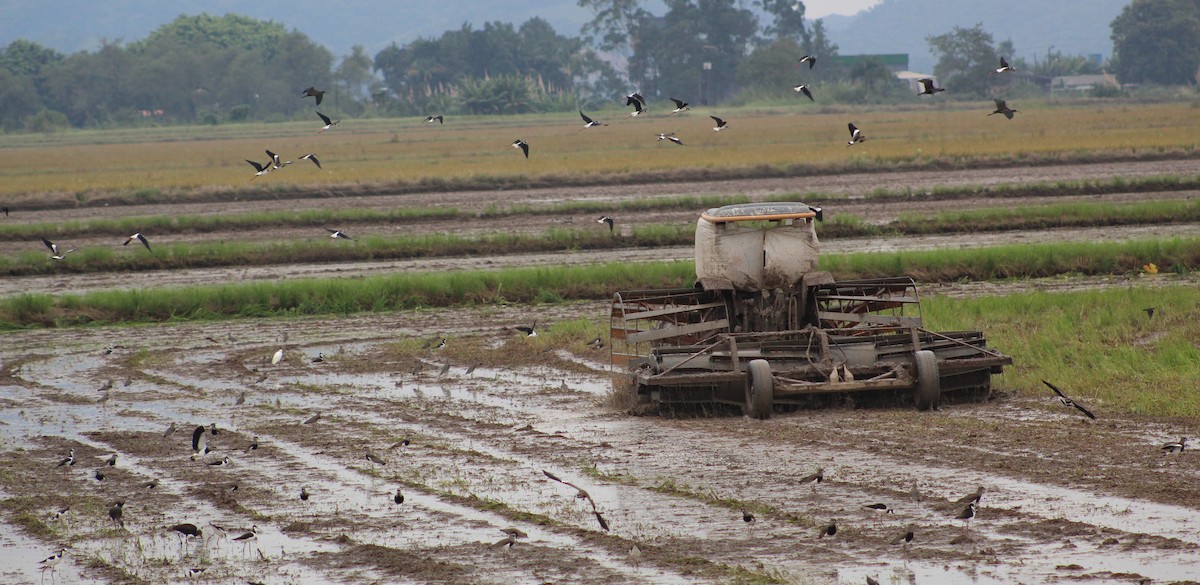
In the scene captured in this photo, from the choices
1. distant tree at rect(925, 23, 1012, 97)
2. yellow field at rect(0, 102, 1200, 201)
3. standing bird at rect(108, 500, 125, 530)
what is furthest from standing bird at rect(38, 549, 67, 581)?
distant tree at rect(925, 23, 1012, 97)

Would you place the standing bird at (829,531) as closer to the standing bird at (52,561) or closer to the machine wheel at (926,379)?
the machine wheel at (926,379)

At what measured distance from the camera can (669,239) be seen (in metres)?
26.8

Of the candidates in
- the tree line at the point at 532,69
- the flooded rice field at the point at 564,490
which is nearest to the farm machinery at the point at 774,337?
the flooded rice field at the point at 564,490

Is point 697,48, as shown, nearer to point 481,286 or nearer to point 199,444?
point 481,286

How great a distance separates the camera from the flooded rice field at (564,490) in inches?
294

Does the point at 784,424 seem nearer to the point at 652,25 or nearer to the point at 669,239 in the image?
the point at 669,239

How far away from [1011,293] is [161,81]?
369ft

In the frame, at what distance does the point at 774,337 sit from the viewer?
12.2 metres

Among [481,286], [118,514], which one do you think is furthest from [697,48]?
[118,514]

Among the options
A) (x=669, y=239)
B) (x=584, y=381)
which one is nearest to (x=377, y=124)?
(x=669, y=239)

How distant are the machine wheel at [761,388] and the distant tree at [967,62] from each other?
89.1 metres

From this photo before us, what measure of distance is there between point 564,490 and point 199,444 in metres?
3.67

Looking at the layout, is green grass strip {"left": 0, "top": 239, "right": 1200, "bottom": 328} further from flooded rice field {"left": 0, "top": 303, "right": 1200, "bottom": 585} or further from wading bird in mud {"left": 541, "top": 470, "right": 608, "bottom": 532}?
wading bird in mud {"left": 541, "top": 470, "right": 608, "bottom": 532}

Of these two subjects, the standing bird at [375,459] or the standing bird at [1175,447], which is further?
the standing bird at [375,459]
